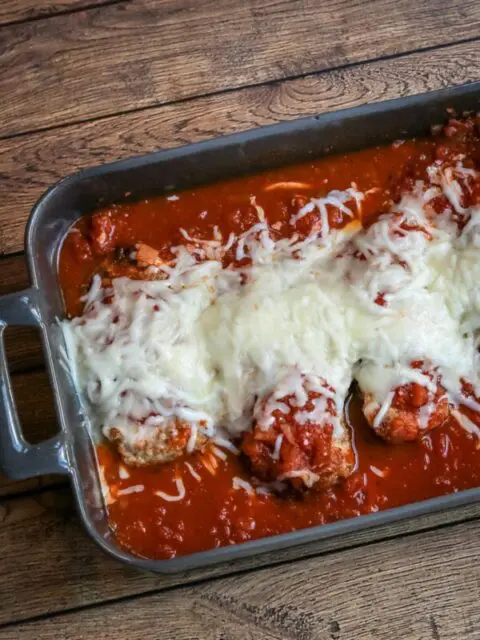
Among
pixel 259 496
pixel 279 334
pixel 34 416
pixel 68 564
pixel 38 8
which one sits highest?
pixel 38 8

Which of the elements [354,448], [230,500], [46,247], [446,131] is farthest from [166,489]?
[446,131]

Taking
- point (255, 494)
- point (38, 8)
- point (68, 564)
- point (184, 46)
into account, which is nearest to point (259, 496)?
point (255, 494)

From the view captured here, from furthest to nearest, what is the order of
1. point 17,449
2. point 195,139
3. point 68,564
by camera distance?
point 195,139
point 68,564
point 17,449

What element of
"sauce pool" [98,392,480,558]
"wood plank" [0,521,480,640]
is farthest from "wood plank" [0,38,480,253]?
"wood plank" [0,521,480,640]

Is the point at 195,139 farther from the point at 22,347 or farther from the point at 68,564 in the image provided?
the point at 68,564

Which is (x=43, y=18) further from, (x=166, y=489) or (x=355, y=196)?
(x=166, y=489)

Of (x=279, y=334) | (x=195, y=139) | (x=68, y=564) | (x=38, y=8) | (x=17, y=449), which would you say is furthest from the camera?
(x=38, y=8)
